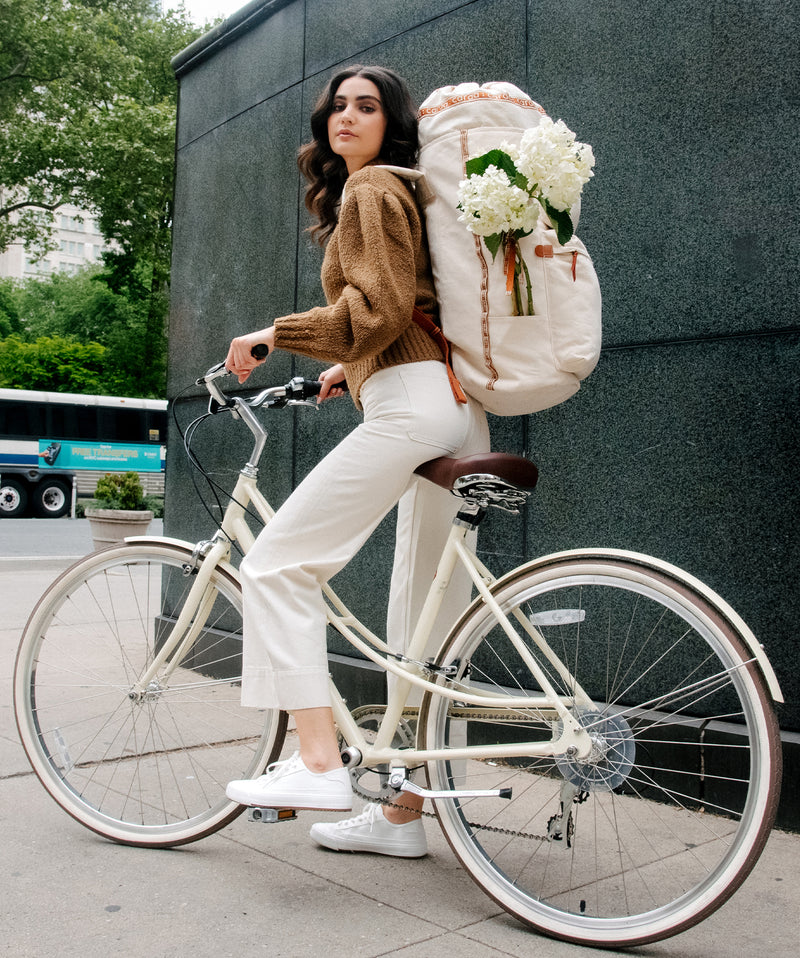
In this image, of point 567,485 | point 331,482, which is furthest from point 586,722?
point 567,485

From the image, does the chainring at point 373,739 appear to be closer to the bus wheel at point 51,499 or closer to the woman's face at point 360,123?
the woman's face at point 360,123

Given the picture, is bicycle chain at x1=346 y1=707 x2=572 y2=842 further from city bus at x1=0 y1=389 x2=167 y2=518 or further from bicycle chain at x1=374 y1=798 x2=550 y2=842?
city bus at x1=0 y1=389 x2=167 y2=518

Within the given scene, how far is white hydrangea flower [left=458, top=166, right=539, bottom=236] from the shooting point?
2324mm

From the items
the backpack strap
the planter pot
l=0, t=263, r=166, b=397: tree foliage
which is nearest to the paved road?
the planter pot

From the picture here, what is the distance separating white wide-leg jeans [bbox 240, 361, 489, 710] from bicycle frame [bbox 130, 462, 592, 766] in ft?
0.51

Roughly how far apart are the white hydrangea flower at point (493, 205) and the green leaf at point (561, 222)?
49mm

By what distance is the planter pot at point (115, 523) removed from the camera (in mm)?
12781

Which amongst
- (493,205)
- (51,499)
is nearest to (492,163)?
(493,205)

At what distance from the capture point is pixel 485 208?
2.33 m

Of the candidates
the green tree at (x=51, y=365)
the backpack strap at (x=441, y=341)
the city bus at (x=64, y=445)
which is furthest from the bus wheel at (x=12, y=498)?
the backpack strap at (x=441, y=341)

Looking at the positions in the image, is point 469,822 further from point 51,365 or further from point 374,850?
point 51,365

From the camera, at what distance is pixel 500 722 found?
7.87 ft

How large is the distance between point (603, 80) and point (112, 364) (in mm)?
32951

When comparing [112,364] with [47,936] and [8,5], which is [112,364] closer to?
[8,5]
